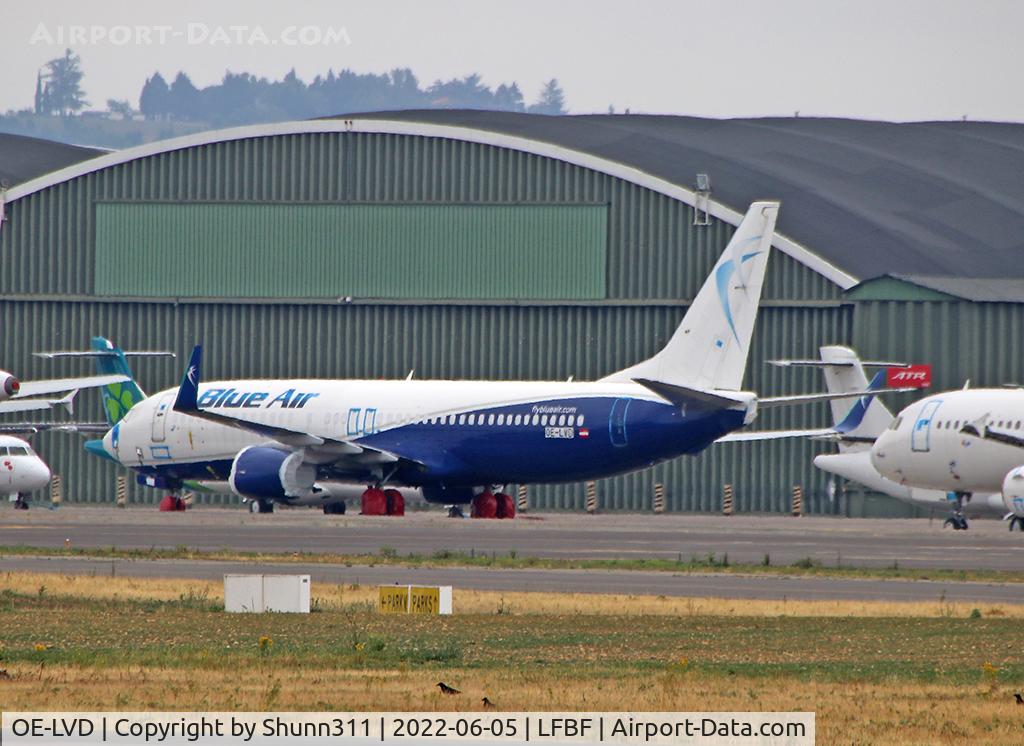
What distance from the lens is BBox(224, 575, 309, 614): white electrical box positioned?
28.2 meters

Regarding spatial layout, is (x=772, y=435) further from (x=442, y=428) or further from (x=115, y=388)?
(x=115, y=388)

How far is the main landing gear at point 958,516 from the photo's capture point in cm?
5865

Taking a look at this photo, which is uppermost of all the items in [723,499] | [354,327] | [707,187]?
[707,187]

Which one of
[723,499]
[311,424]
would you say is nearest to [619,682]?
[311,424]

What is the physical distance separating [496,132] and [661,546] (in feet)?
105

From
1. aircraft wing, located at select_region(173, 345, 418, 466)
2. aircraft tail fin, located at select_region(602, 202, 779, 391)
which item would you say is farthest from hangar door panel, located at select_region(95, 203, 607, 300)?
aircraft tail fin, located at select_region(602, 202, 779, 391)

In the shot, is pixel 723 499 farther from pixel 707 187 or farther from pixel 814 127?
pixel 814 127

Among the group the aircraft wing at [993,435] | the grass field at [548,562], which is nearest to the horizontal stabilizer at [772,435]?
the aircraft wing at [993,435]

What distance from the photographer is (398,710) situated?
681 inches

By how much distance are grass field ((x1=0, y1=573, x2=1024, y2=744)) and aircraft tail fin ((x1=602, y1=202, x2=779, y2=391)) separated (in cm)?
2560

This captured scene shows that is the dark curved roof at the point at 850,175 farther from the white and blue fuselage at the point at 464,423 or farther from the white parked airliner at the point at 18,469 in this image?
the white parked airliner at the point at 18,469

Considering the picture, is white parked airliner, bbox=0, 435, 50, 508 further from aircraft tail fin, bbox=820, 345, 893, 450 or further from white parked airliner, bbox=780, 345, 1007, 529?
aircraft tail fin, bbox=820, 345, 893, 450

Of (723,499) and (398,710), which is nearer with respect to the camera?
(398,710)

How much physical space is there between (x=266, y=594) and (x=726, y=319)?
97.7ft
